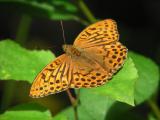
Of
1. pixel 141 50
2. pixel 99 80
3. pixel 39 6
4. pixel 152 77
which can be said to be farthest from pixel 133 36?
pixel 99 80

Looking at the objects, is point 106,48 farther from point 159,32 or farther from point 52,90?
point 159,32

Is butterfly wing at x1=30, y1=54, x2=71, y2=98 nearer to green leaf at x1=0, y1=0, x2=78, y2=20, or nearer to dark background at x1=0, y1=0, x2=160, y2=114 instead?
green leaf at x1=0, y1=0, x2=78, y2=20

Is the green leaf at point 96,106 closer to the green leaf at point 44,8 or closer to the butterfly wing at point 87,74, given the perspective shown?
the butterfly wing at point 87,74

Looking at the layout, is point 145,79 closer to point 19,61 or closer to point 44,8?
point 19,61

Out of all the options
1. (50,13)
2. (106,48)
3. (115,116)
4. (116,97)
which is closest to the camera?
(116,97)

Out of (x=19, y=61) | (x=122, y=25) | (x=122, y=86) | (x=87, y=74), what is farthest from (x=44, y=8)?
(x=122, y=25)

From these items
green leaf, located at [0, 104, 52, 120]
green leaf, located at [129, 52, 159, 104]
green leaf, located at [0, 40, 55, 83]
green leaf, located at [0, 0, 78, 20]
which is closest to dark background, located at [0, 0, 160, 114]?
green leaf, located at [0, 0, 78, 20]

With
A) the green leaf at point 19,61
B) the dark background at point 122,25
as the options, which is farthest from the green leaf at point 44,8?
the dark background at point 122,25
